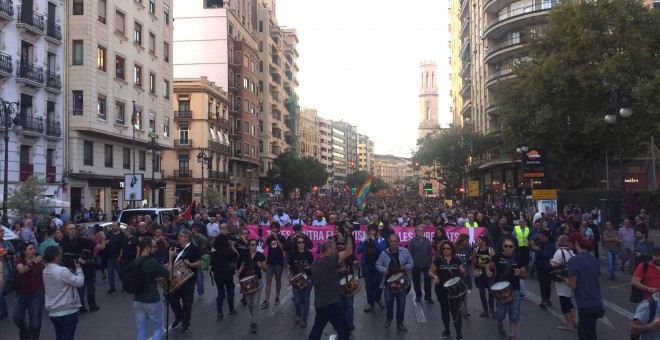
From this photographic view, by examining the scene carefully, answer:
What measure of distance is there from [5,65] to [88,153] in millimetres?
7872

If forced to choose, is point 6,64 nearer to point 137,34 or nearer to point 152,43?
point 137,34

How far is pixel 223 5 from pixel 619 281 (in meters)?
59.5

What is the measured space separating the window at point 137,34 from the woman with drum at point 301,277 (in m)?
32.8

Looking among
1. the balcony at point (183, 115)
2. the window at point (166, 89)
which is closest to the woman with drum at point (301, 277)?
the window at point (166, 89)

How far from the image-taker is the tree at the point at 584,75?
3062 centimetres

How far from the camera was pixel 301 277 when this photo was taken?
10.7 meters

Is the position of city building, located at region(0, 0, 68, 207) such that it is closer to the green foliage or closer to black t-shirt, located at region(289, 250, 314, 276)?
black t-shirt, located at region(289, 250, 314, 276)

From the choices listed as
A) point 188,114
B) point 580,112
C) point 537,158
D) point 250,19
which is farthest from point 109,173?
point 250,19

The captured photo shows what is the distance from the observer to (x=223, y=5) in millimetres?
67500

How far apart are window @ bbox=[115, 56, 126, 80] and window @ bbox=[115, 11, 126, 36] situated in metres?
1.64

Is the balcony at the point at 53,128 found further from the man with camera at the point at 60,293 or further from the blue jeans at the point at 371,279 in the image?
the man with camera at the point at 60,293

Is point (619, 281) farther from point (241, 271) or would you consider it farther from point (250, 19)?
point (250, 19)

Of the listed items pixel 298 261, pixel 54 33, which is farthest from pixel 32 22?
pixel 298 261

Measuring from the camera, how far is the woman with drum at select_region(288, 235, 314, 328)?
10680 millimetres
